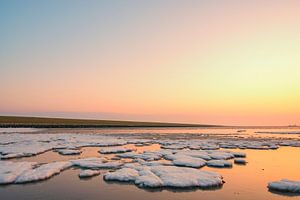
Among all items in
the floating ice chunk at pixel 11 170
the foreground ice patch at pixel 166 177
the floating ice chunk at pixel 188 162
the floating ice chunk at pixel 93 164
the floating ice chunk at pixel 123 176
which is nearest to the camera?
the foreground ice patch at pixel 166 177

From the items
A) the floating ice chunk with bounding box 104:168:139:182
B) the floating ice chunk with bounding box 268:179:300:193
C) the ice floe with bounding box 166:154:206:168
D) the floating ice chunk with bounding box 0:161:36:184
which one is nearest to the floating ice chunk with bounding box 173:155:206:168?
the ice floe with bounding box 166:154:206:168

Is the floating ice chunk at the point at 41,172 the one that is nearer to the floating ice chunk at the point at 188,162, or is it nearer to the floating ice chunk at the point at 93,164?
the floating ice chunk at the point at 93,164

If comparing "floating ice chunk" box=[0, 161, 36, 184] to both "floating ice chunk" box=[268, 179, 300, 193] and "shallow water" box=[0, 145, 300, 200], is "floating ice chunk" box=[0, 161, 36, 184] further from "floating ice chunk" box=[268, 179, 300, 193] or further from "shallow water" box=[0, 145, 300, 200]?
"floating ice chunk" box=[268, 179, 300, 193]

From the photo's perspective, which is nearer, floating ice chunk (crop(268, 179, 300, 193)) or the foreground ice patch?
floating ice chunk (crop(268, 179, 300, 193))

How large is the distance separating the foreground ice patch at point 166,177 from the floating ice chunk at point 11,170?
292cm

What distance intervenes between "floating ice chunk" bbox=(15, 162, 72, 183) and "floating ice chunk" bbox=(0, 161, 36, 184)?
191 millimetres

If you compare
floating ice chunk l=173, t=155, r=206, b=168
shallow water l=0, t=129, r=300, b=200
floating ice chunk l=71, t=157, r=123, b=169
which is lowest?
shallow water l=0, t=129, r=300, b=200

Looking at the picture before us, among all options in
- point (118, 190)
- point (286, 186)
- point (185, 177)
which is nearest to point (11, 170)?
point (118, 190)

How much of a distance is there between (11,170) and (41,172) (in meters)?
1.09

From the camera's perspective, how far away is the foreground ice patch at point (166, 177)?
31.9ft

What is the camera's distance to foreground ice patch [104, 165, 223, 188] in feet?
31.9

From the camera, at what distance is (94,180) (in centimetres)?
1060

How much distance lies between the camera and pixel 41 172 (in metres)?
11.2

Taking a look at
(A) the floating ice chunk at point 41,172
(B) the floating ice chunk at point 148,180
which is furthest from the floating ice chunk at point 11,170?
(B) the floating ice chunk at point 148,180
